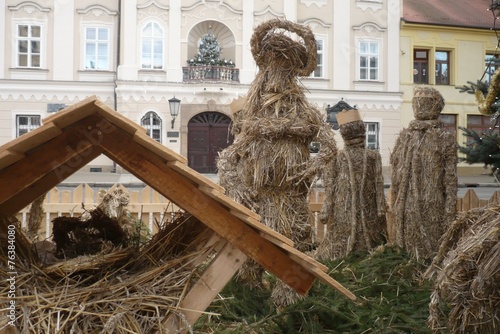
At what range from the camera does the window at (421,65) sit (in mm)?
22422

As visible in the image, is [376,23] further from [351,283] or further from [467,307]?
[467,307]

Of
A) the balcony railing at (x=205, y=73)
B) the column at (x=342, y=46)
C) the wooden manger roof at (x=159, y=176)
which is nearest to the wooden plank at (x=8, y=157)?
the wooden manger roof at (x=159, y=176)

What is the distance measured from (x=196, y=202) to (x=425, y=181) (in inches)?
153

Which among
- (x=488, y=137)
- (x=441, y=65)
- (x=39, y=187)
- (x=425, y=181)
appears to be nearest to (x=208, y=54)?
(x=441, y=65)

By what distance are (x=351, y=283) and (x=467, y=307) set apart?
1526 millimetres

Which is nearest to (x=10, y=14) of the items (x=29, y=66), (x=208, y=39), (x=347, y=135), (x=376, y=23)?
(x=29, y=66)

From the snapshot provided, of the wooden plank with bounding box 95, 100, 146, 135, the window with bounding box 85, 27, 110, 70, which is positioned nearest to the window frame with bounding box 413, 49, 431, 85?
the window with bounding box 85, 27, 110, 70

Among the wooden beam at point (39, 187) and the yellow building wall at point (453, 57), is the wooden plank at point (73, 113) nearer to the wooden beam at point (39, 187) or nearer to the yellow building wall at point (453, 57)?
the wooden beam at point (39, 187)

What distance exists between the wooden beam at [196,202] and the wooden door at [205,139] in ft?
60.9

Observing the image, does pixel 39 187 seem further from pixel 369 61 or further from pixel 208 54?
pixel 369 61

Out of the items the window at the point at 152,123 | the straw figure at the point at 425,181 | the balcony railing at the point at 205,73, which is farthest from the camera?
the balcony railing at the point at 205,73

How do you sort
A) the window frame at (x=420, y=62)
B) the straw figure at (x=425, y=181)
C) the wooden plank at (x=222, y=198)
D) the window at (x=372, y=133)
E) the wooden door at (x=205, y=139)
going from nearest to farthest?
the wooden plank at (x=222, y=198), the straw figure at (x=425, y=181), the wooden door at (x=205, y=139), the window at (x=372, y=133), the window frame at (x=420, y=62)

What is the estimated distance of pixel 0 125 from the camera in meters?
18.9

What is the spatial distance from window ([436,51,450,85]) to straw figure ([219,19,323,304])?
1970 cm
